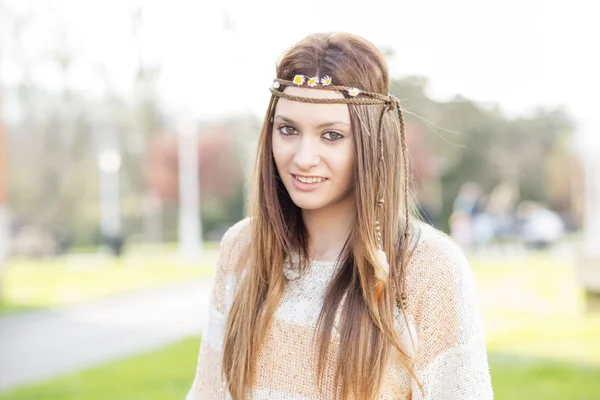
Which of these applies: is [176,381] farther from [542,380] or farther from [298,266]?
[298,266]

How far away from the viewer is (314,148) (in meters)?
1.91

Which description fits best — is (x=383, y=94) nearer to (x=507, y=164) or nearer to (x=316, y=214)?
(x=316, y=214)

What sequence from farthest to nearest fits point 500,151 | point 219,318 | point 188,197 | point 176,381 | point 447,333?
point 500,151, point 188,197, point 176,381, point 219,318, point 447,333

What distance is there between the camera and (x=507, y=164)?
32.2 m

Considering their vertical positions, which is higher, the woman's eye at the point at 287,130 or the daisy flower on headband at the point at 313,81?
the daisy flower on headband at the point at 313,81

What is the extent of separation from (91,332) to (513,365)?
459cm

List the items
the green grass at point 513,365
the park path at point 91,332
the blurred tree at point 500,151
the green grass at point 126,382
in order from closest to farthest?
the green grass at point 513,365
the green grass at point 126,382
the park path at point 91,332
the blurred tree at point 500,151

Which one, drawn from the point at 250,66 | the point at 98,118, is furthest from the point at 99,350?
the point at 98,118

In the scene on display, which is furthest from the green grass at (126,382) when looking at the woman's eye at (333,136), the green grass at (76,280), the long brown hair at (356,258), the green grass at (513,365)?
the green grass at (76,280)

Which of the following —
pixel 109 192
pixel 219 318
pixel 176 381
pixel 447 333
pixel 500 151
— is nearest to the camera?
pixel 447 333

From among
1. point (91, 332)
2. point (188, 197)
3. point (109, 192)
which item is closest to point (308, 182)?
point (91, 332)

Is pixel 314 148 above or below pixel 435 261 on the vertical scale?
above

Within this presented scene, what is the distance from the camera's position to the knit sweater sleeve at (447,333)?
1.88 meters

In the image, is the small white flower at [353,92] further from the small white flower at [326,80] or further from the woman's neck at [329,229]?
the woman's neck at [329,229]
